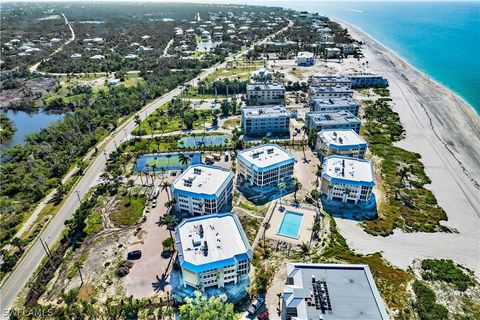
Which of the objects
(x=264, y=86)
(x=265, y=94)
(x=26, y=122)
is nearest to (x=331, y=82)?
(x=264, y=86)

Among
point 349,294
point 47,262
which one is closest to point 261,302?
point 349,294

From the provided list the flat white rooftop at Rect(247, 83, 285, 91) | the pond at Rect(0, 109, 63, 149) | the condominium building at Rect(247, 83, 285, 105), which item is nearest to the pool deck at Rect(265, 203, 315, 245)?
the condominium building at Rect(247, 83, 285, 105)

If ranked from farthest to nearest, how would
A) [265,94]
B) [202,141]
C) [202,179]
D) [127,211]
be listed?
[265,94], [202,141], [202,179], [127,211]

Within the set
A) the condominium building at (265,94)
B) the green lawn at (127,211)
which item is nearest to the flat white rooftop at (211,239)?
the green lawn at (127,211)

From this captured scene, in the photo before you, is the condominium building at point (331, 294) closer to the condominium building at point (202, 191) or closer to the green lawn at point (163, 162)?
the condominium building at point (202, 191)

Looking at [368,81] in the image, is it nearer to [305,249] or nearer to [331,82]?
[331,82]

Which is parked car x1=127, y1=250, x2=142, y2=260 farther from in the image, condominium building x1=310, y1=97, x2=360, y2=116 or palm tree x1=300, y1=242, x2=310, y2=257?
condominium building x1=310, y1=97, x2=360, y2=116

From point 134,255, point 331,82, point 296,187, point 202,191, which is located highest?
point 331,82
